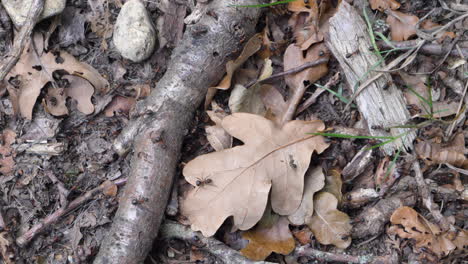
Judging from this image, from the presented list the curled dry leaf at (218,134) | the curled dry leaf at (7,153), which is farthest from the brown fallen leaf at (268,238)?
the curled dry leaf at (7,153)

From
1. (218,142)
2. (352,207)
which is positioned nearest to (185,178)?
(218,142)

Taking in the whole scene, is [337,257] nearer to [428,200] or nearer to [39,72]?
[428,200]

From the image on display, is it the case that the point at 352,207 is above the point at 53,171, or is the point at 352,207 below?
below

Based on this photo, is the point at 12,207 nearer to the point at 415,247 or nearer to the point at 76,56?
the point at 76,56

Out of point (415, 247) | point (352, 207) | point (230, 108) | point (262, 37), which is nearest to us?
point (415, 247)

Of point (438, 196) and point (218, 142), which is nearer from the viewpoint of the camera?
point (438, 196)

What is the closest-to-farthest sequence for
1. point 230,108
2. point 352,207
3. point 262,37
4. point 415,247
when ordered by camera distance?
point 415,247 < point 352,207 < point 230,108 < point 262,37

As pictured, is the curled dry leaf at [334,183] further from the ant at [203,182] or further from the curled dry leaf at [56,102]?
the curled dry leaf at [56,102]
